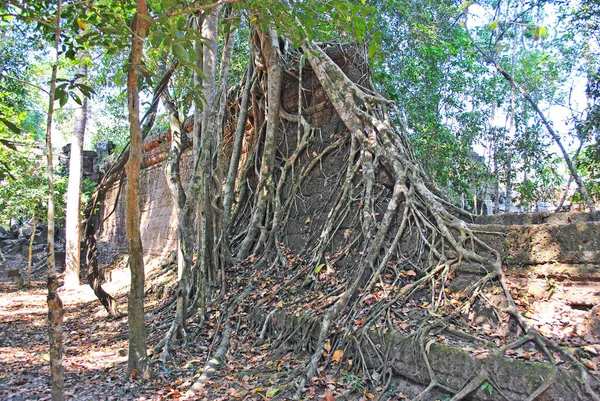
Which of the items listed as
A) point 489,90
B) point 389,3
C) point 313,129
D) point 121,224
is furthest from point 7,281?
point 489,90

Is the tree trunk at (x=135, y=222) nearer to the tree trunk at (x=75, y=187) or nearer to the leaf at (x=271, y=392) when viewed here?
the leaf at (x=271, y=392)

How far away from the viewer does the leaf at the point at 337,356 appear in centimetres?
307

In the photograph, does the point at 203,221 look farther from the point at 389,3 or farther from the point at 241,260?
the point at 389,3

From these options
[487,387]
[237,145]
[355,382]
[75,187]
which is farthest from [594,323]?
[75,187]

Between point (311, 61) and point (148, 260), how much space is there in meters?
5.18

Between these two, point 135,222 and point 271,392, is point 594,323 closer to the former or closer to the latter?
point 271,392

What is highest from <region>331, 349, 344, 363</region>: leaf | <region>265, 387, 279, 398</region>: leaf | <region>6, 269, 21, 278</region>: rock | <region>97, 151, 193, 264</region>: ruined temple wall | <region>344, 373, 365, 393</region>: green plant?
<region>97, 151, 193, 264</region>: ruined temple wall

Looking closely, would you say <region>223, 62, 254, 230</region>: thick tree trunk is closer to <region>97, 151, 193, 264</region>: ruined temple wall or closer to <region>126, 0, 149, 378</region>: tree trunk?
<region>97, 151, 193, 264</region>: ruined temple wall

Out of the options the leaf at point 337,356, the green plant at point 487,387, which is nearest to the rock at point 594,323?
the green plant at point 487,387

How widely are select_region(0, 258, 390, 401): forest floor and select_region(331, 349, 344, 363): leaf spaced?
0.05m

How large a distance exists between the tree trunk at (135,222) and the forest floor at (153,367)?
19 cm

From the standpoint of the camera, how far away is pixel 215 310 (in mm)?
4512

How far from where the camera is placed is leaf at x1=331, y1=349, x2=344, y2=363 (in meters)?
3.07

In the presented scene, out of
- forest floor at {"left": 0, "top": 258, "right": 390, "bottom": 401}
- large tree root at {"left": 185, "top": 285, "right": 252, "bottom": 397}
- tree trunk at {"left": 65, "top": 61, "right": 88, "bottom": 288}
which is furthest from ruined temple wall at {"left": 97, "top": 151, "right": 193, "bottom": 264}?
large tree root at {"left": 185, "top": 285, "right": 252, "bottom": 397}
